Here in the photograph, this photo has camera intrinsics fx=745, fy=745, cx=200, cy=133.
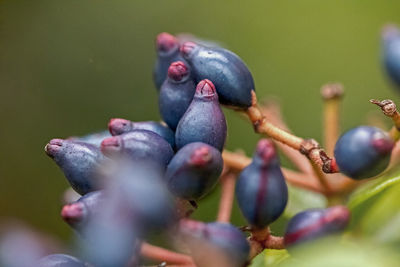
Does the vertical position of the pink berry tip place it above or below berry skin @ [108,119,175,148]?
above

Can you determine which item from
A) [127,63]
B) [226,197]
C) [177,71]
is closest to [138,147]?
[177,71]

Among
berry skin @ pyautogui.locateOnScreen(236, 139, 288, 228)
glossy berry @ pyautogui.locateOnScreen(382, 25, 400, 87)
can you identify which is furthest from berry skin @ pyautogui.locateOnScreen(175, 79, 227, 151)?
glossy berry @ pyautogui.locateOnScreen(382, 25, 400, 87)

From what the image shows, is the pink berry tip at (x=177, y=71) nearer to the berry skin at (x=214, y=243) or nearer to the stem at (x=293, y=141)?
the stem at (x=293, y=141)

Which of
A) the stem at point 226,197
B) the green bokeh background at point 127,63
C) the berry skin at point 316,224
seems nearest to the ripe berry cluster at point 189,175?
the berry skin at point 316,224

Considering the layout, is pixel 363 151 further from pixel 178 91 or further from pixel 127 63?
pixel 127 63

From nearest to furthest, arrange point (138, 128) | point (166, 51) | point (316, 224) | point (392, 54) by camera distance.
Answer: point (316, 224) → point (138, 128) → point (166, 51) → point (392, 54)

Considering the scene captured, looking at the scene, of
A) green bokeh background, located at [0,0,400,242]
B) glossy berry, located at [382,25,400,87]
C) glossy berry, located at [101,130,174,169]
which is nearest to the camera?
glossy berry, located at [101,130,174,169]

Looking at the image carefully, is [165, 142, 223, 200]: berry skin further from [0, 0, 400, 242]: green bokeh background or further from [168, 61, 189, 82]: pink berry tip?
[0, 0, 400, 242]: green bokeh background
